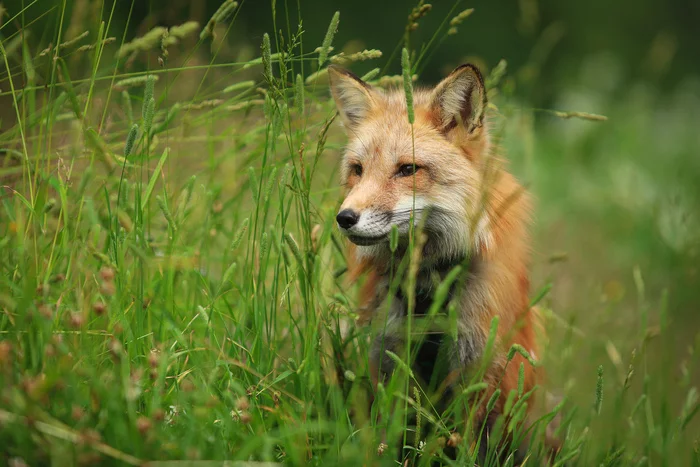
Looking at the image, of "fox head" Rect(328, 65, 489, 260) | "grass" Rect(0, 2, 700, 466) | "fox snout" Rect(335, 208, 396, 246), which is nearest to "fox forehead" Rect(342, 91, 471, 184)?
"fox head" Rect(328, 65, 489, 260)

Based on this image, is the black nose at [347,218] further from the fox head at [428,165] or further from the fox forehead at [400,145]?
the fox forehead at [400,145]

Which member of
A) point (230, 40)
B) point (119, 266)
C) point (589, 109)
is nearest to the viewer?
point (119, 266)

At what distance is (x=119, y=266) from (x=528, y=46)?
39.3 feet

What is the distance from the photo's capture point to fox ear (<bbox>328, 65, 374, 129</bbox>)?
10.4 ft

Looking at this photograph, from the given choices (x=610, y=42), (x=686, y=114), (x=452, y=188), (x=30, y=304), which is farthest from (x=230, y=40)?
(x=610, y=42)

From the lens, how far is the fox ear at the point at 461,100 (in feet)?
9.49

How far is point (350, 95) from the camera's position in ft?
10.8

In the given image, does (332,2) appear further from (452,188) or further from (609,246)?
(452,188)

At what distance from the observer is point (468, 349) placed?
111 inches

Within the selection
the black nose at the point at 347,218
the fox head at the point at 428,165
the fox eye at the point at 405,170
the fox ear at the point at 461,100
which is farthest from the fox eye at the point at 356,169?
the black nose at the point at 347,218

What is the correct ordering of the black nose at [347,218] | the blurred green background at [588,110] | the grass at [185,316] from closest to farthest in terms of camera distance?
1. the grass at [185,316]
2. the black nose at [347,218]
3. the blurred green background at [588,110]

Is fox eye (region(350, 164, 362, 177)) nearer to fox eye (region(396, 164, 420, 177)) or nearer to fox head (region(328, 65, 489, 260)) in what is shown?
fox head (region(328, 65, 489, 260))

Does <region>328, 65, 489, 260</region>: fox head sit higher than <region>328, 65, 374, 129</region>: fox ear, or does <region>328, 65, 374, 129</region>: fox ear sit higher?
<region>328, 65, 374, 129</region>: fox ear

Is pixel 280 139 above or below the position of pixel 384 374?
above
